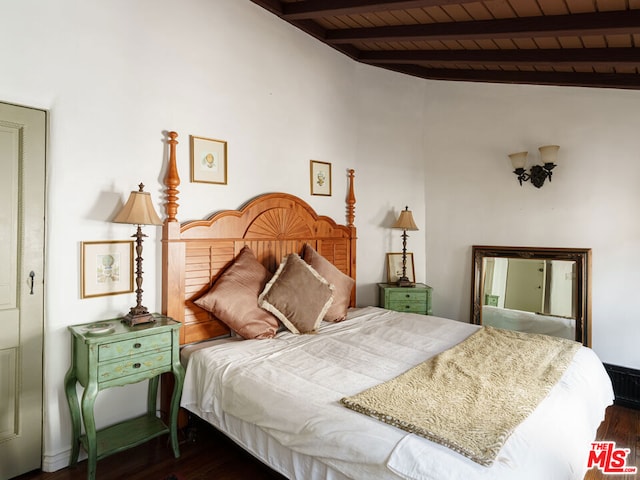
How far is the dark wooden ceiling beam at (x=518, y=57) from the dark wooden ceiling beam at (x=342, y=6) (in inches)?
40.3

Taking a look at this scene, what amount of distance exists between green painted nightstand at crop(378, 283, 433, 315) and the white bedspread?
2.78ft

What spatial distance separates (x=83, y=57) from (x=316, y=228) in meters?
2.10

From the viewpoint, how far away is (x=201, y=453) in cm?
234

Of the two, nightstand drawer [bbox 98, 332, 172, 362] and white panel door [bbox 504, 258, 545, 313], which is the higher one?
white panel door [bbox 504, 258, 545, 313]

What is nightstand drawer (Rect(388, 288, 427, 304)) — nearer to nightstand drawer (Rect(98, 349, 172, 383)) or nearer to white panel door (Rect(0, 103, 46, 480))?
nightstand drawer (Rect(98, 349, 172, 383))

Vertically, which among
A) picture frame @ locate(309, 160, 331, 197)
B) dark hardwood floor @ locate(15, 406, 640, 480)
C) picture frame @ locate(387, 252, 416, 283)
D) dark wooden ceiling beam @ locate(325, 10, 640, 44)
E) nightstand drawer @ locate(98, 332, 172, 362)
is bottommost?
dark hardwood floor @ locate(15, 406, 640, 480)

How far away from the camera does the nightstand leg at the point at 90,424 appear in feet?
6.42

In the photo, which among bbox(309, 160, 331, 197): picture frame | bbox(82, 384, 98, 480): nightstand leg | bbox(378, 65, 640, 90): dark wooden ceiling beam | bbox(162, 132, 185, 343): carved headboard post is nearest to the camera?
bbox(82, 384, 98, 480): nightstand leg

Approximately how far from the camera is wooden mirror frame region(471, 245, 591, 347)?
339 centimetres

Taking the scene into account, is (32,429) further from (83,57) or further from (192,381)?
(83,57)

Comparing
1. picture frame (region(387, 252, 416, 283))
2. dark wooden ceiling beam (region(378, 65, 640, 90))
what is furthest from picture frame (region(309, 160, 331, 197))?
dark wooden ceiling beam (region(378, 65, 640, 90))

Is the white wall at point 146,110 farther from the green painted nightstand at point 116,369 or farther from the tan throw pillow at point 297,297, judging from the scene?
the tan throw pillow at point 297,297

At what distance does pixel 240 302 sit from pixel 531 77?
3.32 metres

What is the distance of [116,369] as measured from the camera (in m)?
2.06
